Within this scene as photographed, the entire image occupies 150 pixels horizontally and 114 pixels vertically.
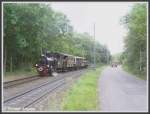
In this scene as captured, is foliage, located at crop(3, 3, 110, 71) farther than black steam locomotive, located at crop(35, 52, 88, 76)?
No

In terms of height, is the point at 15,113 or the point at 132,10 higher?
the point at 132,10

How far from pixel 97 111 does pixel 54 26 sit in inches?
1569

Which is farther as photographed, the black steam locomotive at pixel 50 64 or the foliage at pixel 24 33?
the black steam locomotive at pixel 50 64

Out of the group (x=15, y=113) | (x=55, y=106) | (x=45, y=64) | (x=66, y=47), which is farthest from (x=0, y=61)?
(x=66, y=47)

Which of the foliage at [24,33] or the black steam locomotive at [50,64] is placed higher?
the foliage at [24,33]

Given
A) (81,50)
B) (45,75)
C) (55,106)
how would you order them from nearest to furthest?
(55,106)
(45,75)
(81,50)

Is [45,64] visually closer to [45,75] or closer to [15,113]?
[45,75]

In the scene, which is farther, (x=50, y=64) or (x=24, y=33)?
(x=50, y=64)

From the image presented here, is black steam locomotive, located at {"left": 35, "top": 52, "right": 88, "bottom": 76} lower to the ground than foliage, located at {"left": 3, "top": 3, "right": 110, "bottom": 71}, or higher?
lower

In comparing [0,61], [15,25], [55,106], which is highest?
[15,25]

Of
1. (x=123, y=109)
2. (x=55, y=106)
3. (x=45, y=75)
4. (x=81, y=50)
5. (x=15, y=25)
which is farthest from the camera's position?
(x=81, y=50)

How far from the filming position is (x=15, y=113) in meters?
13.4

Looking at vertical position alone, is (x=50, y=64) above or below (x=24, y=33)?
below

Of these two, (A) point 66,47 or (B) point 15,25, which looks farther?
(A) point 66,47
